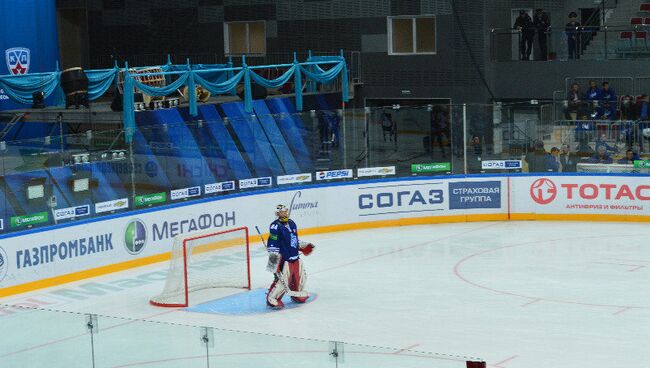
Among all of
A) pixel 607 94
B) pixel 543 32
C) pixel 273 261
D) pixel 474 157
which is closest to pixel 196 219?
pixel 273 261

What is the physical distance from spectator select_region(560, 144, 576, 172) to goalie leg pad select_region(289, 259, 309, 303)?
1071cm

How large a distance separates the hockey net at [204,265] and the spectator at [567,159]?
9465mm

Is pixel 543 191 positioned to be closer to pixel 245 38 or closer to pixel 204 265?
pixel 204 265

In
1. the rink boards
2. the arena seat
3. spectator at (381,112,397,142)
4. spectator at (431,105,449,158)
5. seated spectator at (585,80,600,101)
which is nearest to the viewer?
the rink boards

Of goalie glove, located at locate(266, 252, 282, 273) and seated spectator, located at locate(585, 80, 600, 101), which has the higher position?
seated spectator, located at locate(585, 80, 600, 101)

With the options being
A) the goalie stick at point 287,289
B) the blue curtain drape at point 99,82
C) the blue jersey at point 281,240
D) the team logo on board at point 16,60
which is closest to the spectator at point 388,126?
the blue curtain drape at point 99,82

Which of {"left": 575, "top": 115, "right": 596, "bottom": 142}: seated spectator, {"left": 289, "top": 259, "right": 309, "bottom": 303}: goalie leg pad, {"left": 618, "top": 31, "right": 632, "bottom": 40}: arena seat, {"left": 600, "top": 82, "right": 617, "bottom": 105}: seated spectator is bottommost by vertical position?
{"left": 289, "top": 259, "right": 309, "bottom": 303}: goalie leg pad

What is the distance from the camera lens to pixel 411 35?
35719 millimetres

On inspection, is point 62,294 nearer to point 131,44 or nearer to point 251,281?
point 251,281

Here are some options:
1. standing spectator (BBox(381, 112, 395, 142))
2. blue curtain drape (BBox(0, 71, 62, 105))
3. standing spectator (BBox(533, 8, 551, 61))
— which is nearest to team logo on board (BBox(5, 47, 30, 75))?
blue curtain drape (BBox(0, 71, 62, 105))

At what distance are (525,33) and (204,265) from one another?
16467 mm

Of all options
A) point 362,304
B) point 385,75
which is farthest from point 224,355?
point 385,75

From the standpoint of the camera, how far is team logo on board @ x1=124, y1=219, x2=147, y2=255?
2299 centimetres

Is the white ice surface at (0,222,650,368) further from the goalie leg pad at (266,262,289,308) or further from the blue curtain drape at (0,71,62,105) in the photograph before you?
the blue curtain drape at (0,71,62,105)
